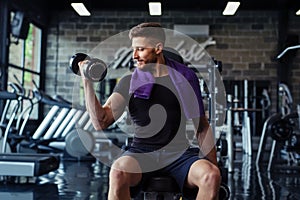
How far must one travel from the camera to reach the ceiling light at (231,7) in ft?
23.3

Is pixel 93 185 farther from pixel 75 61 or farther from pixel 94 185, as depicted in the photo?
pixel 75 61

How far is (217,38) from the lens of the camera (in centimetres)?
825

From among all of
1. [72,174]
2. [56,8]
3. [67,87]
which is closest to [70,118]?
[72,174]

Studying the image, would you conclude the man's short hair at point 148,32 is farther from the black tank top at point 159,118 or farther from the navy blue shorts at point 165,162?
the navy blue shorts at point 165,162

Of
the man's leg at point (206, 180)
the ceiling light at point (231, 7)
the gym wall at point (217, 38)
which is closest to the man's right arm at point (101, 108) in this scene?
the man's leg at point (206, 180)

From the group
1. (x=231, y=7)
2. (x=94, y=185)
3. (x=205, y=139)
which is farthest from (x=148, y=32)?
(x=231, y=7)

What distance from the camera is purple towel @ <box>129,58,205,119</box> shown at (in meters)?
1.90

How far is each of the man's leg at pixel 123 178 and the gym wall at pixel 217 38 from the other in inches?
257

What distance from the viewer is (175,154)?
189 centimetres

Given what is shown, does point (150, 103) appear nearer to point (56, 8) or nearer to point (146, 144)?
point (146, 144)

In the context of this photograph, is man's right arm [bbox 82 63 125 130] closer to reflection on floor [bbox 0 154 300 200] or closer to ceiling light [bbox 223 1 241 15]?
reflection on floor [bbox 0 154 300 200]

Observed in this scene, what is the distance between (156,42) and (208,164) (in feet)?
1.81

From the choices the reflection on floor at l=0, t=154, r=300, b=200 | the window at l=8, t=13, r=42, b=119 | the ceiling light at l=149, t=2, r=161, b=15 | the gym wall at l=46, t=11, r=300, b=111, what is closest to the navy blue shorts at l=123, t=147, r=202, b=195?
the reflection on floor at l=0, t=154, r=300, b=200

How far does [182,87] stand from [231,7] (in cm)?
581
